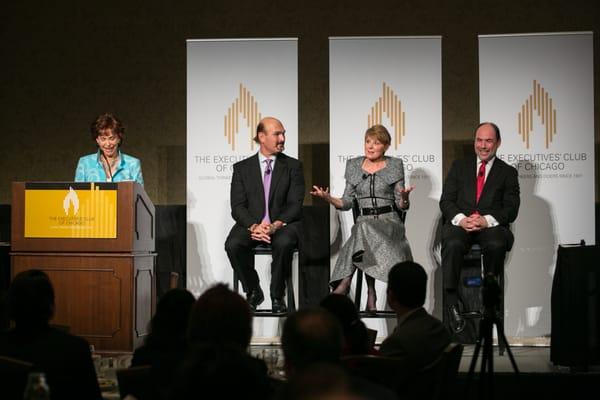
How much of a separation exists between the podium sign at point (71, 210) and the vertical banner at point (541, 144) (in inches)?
123

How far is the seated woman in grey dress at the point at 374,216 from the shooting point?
6.00 m

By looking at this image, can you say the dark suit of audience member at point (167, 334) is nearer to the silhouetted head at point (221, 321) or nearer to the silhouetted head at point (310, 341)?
the silhouetted head at point (221, 321)

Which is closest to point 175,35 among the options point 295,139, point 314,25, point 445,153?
point 314,25

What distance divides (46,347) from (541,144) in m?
4.86

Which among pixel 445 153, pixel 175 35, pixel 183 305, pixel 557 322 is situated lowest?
pixel 557 322

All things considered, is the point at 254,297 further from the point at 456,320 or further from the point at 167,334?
the point at 167,334

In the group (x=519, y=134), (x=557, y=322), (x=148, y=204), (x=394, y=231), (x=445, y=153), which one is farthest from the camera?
(x=445, y=153)

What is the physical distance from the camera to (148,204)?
5.64 metres

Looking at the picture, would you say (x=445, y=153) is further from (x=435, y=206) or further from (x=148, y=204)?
(x=148, y=204)

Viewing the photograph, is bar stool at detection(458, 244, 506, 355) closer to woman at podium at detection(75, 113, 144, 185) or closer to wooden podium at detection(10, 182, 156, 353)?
wooden podium at detection(10, 182, 156, 353)

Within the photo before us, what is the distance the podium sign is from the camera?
5.15 m

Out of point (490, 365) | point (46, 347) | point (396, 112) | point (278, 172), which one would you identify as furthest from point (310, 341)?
point (396, 112)

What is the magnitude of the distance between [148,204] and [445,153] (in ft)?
10.2

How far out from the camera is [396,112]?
22.5ft
